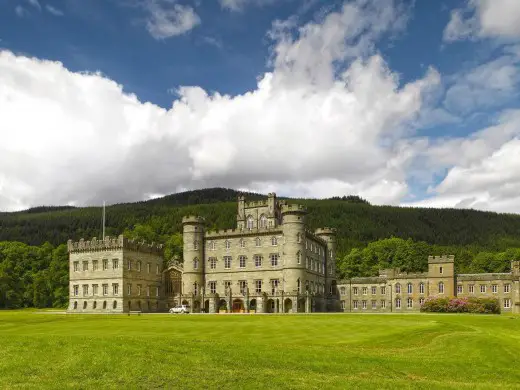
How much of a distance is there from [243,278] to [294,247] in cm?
1006

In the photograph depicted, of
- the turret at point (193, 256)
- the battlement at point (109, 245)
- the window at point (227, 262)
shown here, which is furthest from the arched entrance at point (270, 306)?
the battlement at point (109, 245)

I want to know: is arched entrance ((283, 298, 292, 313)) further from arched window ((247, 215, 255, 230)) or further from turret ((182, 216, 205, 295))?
arched window ((247, 215, 255, 230))

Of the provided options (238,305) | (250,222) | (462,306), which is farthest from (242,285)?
(462,306)

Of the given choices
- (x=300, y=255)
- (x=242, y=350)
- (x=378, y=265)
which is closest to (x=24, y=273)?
(x=300, y=255)

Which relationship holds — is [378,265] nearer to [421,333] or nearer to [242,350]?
[421,333]

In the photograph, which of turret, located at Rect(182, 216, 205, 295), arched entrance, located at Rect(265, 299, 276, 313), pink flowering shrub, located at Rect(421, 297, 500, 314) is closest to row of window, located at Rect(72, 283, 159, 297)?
turret, located at Rect(182, 216, 205, 295)

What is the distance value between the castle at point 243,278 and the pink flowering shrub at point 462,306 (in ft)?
24.2

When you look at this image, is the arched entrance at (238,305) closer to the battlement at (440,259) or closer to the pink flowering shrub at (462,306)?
the pink flowering shrub at (462,306)

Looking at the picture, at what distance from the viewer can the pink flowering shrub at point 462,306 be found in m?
67.3

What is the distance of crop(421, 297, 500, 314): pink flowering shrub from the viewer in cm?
6731

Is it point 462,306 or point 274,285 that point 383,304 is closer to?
point 462,306

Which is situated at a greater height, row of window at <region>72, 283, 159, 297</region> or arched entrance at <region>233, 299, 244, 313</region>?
row of window at <region>72, 283, 159, 297</region>

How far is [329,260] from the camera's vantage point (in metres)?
91.1

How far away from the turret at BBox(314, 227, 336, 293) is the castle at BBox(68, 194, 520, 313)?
12.0 feet
